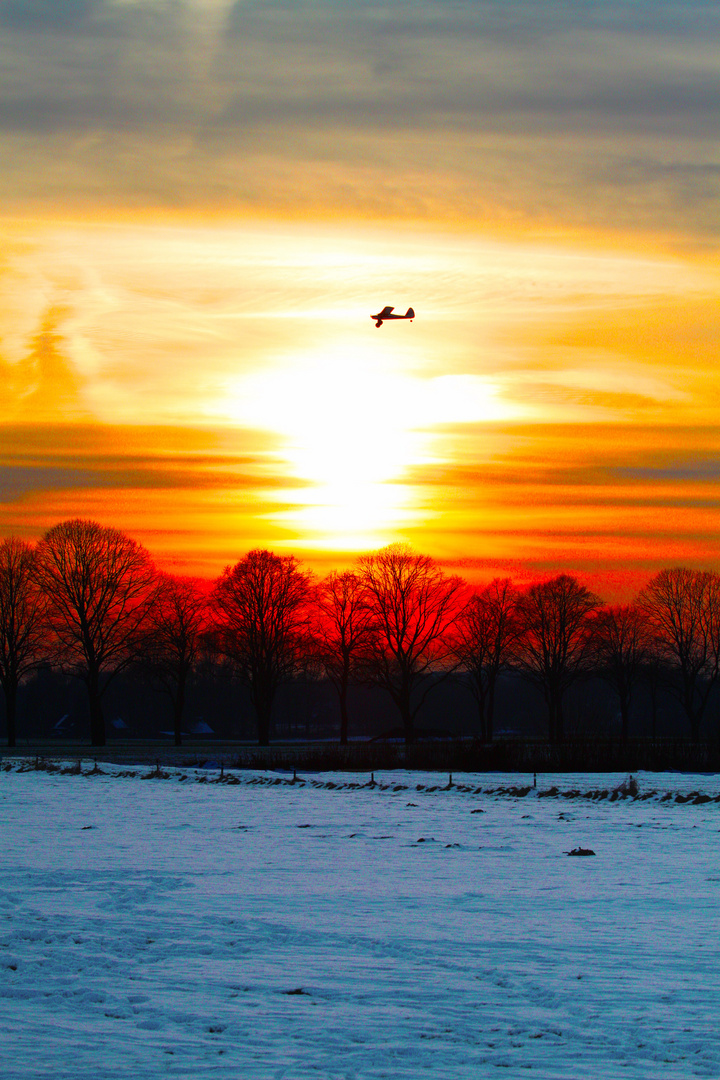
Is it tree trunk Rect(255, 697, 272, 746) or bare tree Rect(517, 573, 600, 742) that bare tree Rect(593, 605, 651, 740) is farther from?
tree trunk Rect(255, 697, 272, 746)

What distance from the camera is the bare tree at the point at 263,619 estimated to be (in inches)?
3034

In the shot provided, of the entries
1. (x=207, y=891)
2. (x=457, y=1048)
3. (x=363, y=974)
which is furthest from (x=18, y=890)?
(x=457, y=1048)

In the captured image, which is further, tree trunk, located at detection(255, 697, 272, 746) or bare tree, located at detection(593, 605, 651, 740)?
bare tree, located at detection(593, 605, 651, 740)

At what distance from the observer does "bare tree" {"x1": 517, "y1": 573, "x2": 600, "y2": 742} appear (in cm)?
8712

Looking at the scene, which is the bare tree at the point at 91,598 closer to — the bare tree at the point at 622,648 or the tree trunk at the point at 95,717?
the tree trunk at the point at 95,717

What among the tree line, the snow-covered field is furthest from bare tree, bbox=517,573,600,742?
the snow-covered field

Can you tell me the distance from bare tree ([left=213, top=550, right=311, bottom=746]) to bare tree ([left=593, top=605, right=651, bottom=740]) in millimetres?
29454

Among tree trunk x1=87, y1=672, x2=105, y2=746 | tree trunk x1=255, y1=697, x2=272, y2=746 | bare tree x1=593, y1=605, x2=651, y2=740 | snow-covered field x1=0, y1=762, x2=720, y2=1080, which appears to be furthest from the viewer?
bare tree x1=593, y1=605, x2=651, y2=740

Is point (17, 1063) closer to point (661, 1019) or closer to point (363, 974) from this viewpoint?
point (363, 974)

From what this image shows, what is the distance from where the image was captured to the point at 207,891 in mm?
13344

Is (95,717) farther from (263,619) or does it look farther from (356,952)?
(356,952)

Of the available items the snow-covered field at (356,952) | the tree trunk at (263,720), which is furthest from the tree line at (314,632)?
the snow-covered field at (356,952)

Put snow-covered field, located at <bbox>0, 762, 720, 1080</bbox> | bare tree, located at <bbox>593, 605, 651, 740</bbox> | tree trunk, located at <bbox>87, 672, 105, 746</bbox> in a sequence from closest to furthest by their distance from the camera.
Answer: snow-covered field, located at <bbox>0, 762, 720, 1080</bbox>, tree trunk, located at <bbox>87, 672, 105, 746</bbox>, bare tree, located at <bbox>593, 605, 651, 740</bbox>

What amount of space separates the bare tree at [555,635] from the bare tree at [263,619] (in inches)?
852
